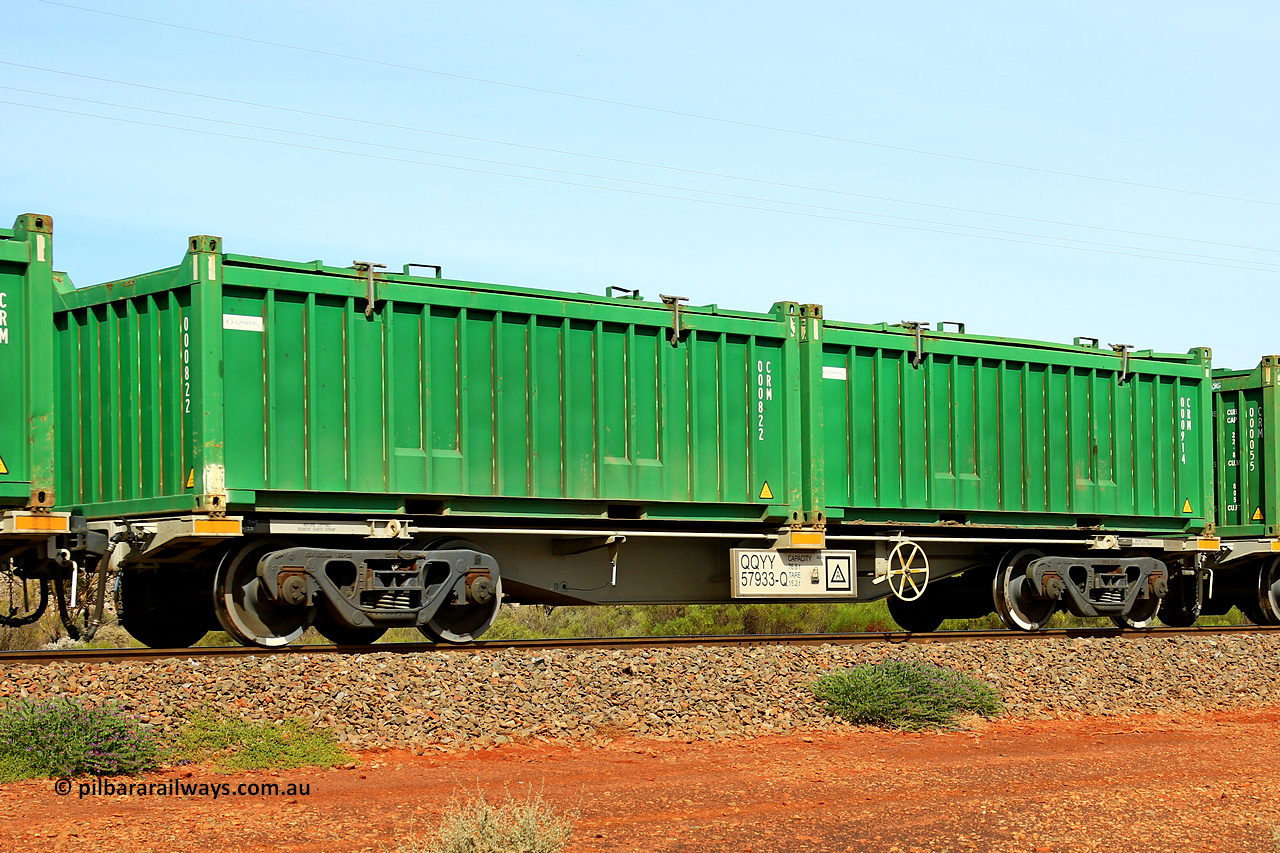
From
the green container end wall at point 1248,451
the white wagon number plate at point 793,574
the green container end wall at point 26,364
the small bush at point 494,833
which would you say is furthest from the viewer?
the green container end wall at point 1248,451

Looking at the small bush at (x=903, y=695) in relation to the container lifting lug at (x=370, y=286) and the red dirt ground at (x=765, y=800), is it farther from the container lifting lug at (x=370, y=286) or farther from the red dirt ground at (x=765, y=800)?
the container lifting lug at (x=370, y=286)

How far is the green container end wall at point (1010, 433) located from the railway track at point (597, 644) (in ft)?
4.67

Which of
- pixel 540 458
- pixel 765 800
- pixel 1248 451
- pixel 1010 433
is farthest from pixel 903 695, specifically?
pixel 1248 451

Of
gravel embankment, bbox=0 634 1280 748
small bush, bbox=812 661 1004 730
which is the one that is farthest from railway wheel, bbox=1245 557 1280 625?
small bush, bbox=812 661 1004 730

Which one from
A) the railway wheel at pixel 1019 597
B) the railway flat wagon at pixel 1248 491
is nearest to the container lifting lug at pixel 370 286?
the railway wheel at pixel 1019 597

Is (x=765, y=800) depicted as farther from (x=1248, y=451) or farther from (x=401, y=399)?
(x=1248, y=451)

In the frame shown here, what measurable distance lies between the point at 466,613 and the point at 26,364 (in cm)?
438

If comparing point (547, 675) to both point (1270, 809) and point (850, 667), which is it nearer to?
point (850, 667)

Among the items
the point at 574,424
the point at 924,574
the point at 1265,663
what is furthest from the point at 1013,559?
the point at 574,424

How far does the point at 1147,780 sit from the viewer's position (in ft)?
29.9

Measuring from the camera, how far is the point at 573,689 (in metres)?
10.7

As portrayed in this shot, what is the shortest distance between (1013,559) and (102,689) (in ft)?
34.0

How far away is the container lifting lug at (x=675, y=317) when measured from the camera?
13.9 m

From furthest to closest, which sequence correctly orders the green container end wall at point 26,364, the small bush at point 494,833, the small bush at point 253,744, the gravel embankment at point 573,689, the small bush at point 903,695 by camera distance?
the small bush at point 903,695, the green container end wall at point 26,364, the gravel embankment at point 573,689, the small bush at point 253,744, the small bush at point 494,833
